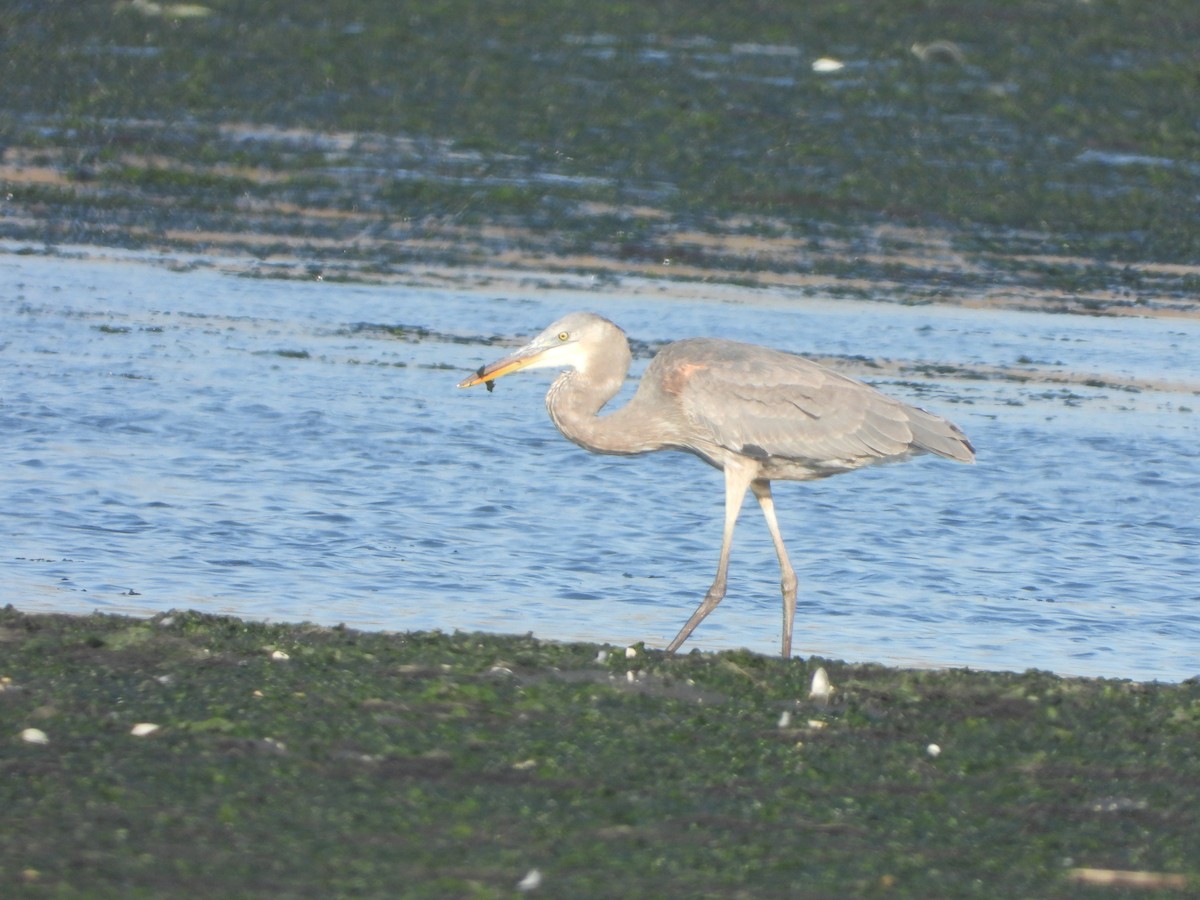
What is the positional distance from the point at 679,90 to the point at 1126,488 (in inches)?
401

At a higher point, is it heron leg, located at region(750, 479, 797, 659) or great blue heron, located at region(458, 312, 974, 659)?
great blue heron, located at region(458, 312, 974, 659)

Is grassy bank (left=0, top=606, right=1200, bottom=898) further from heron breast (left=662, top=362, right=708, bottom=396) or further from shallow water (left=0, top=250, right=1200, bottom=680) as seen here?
heron breast (left=662, top=362, right=708, bottom=396)

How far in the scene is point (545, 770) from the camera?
19.1 feet

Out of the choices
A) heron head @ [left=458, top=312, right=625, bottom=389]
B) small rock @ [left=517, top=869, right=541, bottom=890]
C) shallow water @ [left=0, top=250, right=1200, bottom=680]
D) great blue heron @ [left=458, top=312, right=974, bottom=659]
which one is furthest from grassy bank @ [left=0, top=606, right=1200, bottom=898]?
heron head @ [left=458, top=312, right=625, bottom=389]

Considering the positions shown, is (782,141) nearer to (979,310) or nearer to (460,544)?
(979,310)

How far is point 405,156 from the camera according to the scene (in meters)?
17.6

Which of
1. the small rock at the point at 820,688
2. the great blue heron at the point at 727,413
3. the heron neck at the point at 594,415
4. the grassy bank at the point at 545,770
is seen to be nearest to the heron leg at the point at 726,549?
the great blue heron at the point at 727,413

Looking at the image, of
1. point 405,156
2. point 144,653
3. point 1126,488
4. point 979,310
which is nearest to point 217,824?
point 144,653

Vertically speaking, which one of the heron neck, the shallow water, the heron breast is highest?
the heron breast

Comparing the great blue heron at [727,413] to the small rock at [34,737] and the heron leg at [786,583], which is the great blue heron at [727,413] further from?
the small rock at [34,737]

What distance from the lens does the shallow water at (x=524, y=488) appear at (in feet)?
27.7

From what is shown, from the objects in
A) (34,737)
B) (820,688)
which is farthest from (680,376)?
(34,737)

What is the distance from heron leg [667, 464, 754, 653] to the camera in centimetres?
795

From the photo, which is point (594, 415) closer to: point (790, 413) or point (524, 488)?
point (790, 413)
